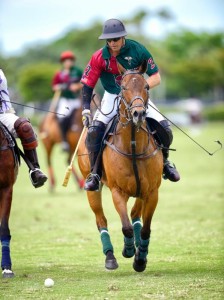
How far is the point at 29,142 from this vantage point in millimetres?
11039

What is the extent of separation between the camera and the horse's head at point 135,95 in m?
9.33

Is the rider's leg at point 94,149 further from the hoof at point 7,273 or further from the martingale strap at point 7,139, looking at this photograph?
the hoof at point 7,273

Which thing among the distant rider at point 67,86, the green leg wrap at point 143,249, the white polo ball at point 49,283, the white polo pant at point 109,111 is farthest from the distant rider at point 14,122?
the distant rider at point 67,86

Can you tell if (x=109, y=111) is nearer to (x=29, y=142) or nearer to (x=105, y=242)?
(x=29, y=142)

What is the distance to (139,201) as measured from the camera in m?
11.5

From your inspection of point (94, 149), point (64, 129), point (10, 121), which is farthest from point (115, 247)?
point (64, 129)

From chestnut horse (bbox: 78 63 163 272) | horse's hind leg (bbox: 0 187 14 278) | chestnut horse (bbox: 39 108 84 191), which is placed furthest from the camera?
chestnut horse (bbox: 39 108 84 191)

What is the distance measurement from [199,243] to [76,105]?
34.7 feet

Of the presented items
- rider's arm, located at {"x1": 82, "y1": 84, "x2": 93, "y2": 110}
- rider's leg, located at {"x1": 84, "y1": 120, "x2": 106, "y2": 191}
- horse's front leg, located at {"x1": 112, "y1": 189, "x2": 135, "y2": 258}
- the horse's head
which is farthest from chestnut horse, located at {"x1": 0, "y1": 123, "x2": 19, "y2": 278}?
the horse's head

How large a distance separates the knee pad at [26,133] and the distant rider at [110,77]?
0.69 metres

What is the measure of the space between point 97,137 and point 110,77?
2.46ft

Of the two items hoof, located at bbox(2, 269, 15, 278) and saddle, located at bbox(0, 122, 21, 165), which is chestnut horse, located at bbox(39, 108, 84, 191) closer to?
saddle, located at bbox(0, 122, 21, 165)

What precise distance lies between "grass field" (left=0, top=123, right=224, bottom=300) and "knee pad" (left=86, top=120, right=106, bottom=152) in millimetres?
1475

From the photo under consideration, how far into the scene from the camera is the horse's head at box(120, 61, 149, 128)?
30.6 feet
